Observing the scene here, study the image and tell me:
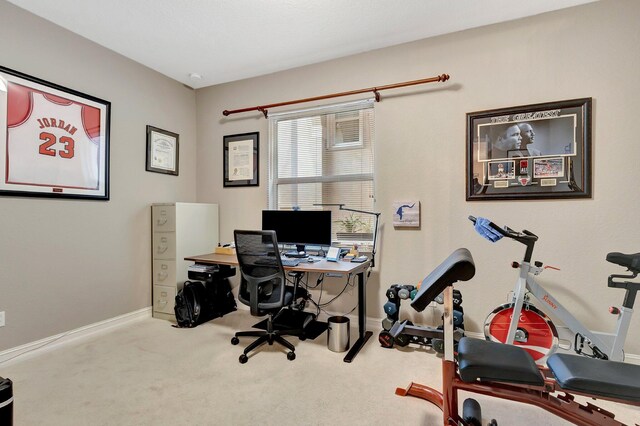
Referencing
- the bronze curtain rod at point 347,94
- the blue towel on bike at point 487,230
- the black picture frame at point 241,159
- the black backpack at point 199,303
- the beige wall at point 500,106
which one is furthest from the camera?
the black picture frame at point 241,159

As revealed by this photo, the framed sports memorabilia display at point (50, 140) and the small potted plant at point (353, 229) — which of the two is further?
the small potted plant at point (353, 229)

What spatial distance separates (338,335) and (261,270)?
0.82 m

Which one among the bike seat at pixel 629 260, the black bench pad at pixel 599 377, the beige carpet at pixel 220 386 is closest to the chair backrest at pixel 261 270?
the beige carpet at pixel 220 386

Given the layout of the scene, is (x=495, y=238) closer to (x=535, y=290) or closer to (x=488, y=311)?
(x=535, y=290)

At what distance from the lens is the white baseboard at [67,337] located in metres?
2.39

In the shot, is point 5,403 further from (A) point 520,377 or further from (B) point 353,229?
(B) point 353,229

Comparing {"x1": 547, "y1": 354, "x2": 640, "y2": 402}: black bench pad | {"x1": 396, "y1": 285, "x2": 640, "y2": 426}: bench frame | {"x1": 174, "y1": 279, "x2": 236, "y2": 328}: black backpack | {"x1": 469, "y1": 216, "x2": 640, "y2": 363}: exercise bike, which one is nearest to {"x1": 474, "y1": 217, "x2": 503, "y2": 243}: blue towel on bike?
{"x1": 469, "y1": 216, "x2": 640, "y2": 363}: exercise bike

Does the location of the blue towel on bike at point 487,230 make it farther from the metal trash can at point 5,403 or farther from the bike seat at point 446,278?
the metal trash can at point 5,403

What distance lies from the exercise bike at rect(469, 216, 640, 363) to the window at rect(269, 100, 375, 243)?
128 centimetres

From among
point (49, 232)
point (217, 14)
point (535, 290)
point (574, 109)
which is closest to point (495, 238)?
point (535, 290)

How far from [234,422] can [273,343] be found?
0.99 meters

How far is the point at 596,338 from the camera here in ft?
6.82

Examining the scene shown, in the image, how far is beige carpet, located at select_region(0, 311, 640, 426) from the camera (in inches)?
69.1

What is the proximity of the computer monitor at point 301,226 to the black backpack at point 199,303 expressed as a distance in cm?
92
